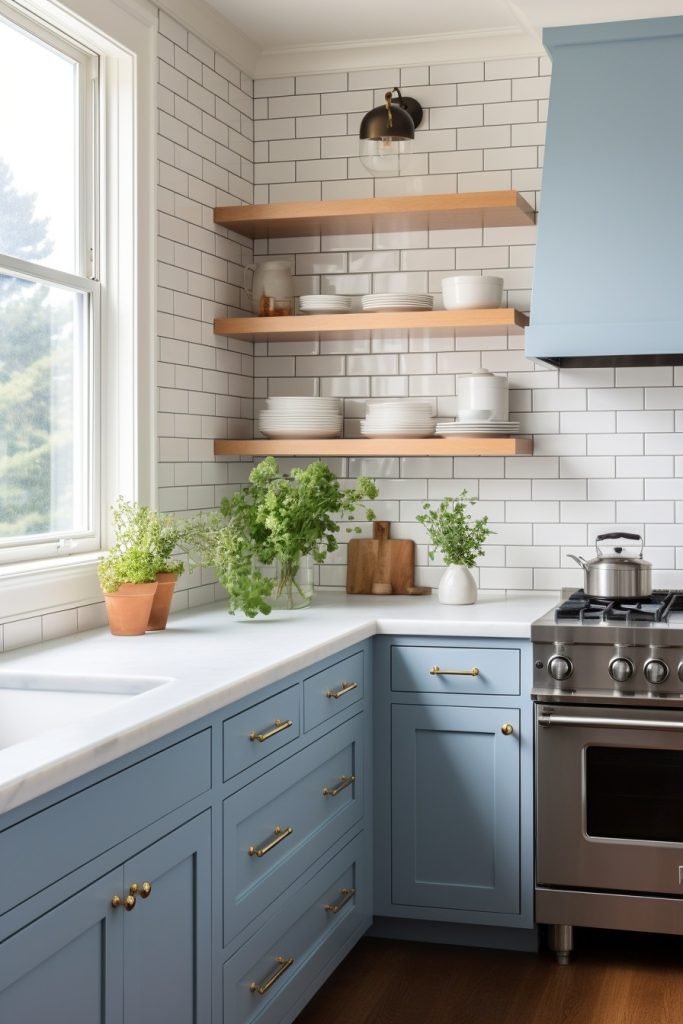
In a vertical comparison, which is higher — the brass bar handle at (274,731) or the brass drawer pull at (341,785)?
the brass bar handle at (274,731)

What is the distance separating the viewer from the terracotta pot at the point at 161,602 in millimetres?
3258

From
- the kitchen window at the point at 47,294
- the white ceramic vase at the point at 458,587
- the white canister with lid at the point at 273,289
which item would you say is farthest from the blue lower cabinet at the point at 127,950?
the white canister with lid at the point at 273,289

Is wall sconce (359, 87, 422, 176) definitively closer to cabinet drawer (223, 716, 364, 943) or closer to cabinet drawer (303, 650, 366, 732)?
cabinet drawer (303, 650, 366, 732)

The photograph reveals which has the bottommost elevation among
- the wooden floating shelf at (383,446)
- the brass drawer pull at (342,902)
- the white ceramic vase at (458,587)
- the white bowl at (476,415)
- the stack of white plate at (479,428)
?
the brass drawer pull at (342,902)

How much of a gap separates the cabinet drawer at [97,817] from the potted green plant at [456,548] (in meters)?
1.55

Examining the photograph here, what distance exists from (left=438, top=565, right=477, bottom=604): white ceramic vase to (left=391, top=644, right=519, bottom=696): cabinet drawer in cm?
36

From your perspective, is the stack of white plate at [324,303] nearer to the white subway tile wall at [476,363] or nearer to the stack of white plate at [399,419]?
the white subway tile wall at [476,363]

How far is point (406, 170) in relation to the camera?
12.3ft

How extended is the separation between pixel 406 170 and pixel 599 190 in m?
0.60

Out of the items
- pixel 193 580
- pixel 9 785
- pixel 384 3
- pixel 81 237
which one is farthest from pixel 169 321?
pixel 9 785

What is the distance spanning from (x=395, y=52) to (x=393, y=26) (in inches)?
6.4

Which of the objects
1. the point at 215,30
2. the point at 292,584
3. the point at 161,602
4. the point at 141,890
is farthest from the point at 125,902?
the point at 215,30

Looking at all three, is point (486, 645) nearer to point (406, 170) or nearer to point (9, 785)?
point (406, 170)

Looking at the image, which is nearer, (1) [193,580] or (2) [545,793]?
(2) [545,793]
